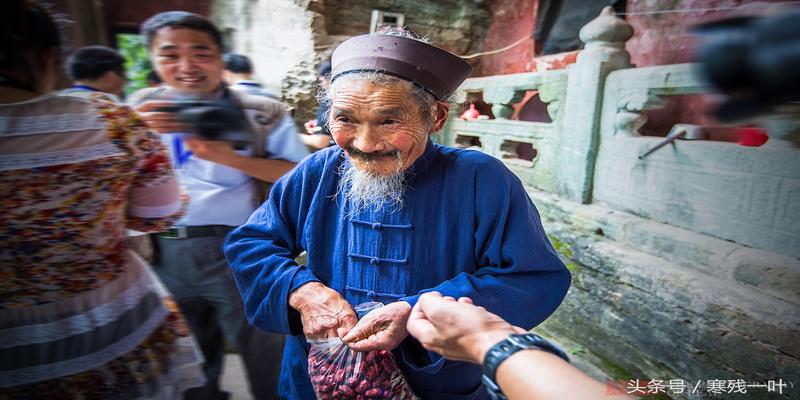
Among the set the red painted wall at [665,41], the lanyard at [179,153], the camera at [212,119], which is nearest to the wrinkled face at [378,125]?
the camera at [212,119]

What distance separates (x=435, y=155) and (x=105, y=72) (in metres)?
2.90

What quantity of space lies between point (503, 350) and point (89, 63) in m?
3.59

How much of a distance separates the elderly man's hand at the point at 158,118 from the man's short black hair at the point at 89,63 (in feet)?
7.30

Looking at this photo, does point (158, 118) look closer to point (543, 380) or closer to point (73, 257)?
point (73, 257)

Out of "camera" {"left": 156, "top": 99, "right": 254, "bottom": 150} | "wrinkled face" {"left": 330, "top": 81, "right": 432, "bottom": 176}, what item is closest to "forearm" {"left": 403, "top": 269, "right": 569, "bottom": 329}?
"wrinkled face" {"left": 330, "top": 81, "right": 432, "bottom": 176}

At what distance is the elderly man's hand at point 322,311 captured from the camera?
139 centimetres

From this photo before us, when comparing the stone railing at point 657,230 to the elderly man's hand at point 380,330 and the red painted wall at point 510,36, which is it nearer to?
the elderly man's hand at point 380,330

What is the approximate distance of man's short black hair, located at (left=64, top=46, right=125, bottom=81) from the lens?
9.82 ft

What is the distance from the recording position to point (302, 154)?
239 centimetres

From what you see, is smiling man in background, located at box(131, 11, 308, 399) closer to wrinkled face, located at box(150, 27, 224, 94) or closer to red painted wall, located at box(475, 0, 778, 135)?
wrinkled face, located at box(150, 27, 224, 94)

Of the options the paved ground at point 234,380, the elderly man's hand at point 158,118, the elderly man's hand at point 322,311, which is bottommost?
the paved ground at point 234,380

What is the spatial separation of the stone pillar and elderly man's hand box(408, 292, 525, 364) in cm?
333

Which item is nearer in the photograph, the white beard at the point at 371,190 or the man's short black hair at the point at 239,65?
the white beard at the point at 371,190

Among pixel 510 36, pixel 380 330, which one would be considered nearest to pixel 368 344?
pixel 380 330
